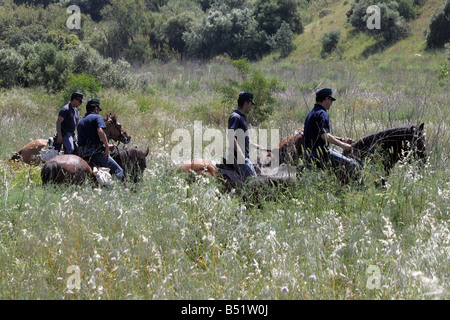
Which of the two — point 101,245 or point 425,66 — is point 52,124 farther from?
point 425,66

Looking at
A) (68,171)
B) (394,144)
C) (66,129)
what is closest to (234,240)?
(394,144)

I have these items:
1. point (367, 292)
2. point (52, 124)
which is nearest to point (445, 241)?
point (367, 292)

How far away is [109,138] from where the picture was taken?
9023 millimetres

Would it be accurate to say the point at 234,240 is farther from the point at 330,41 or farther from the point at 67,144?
the point at 330,41

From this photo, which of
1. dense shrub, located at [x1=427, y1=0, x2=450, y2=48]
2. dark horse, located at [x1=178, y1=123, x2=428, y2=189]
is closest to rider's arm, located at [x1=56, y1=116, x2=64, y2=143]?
dark horse, located at [x1=178, y1=123, x2=428, y2=189]

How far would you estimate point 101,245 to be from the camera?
4551 mm

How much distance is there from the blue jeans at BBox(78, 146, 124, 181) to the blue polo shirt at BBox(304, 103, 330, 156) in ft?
11.0

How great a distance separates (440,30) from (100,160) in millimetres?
31890

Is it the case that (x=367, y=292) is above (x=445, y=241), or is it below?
below

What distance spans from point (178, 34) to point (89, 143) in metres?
41.3

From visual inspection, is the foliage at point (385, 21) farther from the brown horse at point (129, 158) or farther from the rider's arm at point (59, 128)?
the brown horse at point (129, 158)

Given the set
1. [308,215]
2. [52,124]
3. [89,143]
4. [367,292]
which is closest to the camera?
[367,292]

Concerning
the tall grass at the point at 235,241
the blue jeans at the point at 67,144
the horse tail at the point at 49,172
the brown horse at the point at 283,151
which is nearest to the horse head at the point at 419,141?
the tall grass at the point at 235,241

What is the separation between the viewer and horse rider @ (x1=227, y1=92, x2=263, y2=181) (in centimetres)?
667
